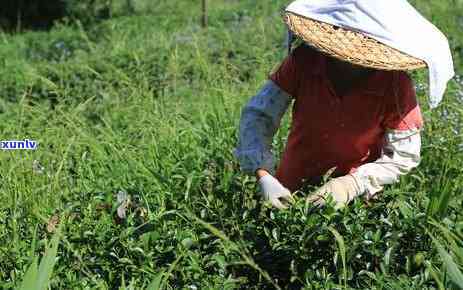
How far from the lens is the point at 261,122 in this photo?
7.06 ft

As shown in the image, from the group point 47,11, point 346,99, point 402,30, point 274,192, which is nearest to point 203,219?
point 274,192

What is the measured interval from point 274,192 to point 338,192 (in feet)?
Result: 0.59

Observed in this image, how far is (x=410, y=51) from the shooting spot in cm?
180

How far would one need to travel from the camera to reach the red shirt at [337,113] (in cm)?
202

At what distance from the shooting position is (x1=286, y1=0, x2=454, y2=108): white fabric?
1.81 metres

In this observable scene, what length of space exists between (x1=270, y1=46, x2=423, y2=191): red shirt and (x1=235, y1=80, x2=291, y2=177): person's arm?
0.12 ft

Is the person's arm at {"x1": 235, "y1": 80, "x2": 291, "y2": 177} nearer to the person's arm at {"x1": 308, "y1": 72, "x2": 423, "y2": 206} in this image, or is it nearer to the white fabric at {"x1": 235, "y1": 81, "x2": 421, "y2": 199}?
the white fabric at {"x1": 235, "y1": 81, "x2": 421, "y2": 199}

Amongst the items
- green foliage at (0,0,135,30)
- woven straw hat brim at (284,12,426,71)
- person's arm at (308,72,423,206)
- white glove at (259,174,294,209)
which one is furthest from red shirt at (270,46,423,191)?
green foliage at (0,0,135,30)

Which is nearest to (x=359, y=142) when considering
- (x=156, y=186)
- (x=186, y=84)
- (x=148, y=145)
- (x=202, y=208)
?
(x=202, y=208)

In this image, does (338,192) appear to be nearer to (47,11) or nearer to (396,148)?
(396,148)

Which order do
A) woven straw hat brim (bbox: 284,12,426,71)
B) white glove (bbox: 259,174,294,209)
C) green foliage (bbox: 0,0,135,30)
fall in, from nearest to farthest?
woven straw hat brim (bbox: 284,12,426,71), white glove (bbox: 259,174,294,209), green foliage (bbox: 0,0,135,30)

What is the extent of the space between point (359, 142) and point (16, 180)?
107 cm

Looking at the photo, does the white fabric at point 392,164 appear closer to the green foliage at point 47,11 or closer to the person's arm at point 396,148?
the person's arm at point 396,148

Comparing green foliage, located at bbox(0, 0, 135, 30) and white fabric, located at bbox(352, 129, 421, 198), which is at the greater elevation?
white fabric, located at bbox(352, 129, 421, 198)
